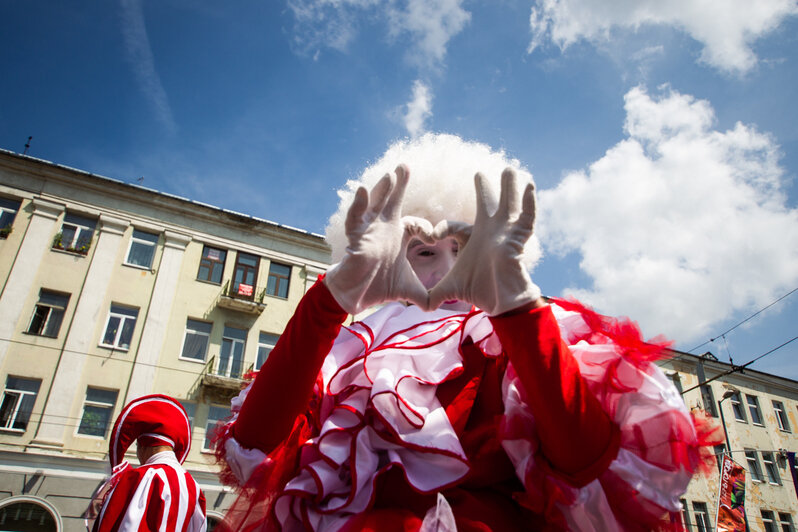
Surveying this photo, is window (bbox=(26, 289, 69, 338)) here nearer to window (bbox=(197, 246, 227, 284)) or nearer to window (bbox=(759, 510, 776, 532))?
window (bbox=(197, 246, 227, 284))

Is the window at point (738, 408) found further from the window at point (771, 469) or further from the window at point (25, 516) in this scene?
the window at point (25, 516)

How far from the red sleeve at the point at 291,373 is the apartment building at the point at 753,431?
22.4m

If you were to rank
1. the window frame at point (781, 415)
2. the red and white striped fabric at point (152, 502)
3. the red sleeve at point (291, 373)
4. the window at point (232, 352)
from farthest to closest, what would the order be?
1. the window frame at point (781, 415)
2. the window at point (232, 352)
3. the red and white striped fabric at point (152, 502)
4. the red sleeve at point (291, 373)

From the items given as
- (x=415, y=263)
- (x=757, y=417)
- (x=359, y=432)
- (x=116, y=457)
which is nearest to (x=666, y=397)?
(x=359, y=432)

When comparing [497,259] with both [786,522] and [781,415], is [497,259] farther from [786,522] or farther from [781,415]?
[781,415]

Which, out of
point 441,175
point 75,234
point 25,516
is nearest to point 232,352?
point 75,234

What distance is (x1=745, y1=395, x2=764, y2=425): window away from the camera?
2430cm

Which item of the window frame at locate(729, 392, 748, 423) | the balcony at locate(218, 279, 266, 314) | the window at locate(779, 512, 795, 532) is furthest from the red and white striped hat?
the window at locate(779, 512, 795, 532)

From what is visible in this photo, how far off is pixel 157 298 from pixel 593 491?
16.3 metres

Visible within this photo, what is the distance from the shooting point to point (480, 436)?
152 cm

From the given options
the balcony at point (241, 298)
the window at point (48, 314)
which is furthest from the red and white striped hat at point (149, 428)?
the window at point (48, 314)

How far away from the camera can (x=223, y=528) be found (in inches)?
67.9

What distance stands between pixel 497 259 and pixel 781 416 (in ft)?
100

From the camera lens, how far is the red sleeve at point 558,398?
50.3 inches
